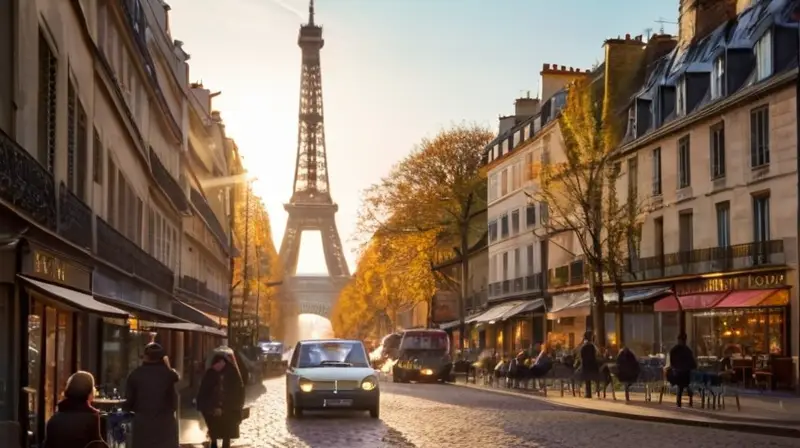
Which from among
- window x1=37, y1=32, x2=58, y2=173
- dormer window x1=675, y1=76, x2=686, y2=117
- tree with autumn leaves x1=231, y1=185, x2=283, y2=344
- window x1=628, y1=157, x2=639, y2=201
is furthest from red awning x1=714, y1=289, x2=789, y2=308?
tree with autumn leaves x1=231, y1=185, x2=283, y2=344

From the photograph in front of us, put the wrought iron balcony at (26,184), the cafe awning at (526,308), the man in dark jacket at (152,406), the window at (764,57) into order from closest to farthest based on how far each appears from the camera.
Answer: the man in dark jacket at (152,406) → the wrought iron balcony at (26,184) → the window at (764,57) → the cafe awning at (526,308)

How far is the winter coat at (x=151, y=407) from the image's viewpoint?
1282 centimetres

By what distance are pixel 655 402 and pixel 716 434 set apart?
906 centimetres

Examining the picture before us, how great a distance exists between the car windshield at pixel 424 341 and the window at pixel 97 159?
24.4 m

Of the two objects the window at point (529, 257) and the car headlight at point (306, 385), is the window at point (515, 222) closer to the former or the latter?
the window at point (529, 257)

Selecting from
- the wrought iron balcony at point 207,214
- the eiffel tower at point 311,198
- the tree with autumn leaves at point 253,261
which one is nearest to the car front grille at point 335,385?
the wrought iron balcony at point 207,214

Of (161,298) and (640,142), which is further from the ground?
(640,142)

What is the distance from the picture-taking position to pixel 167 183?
38.5 metres

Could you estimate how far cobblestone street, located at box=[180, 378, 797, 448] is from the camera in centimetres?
1880

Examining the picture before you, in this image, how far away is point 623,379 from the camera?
29828mm

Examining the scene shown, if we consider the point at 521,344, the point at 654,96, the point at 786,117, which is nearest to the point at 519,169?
the point at 521,344

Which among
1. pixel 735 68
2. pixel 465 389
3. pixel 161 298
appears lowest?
pixel 465 389

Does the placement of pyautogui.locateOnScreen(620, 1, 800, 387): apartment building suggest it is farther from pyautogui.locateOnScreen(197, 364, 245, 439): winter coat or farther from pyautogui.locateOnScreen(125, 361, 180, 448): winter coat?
pyautogui.locateOnScreen(125, 361, 180, 448): winter coat

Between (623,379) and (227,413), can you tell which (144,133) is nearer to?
(623,379)
